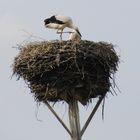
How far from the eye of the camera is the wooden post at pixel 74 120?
9495mm

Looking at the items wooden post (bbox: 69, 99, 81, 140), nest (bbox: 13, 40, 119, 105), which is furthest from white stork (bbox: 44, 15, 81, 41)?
wooden post (bbox: 69, 99, 81, 140)

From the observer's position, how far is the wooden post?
9495mm

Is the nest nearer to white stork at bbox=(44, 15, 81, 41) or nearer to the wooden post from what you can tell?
the wooden post

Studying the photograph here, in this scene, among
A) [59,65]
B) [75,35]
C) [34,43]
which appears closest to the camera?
[59,65]

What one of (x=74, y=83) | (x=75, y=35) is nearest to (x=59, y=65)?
(x=74, y=83)

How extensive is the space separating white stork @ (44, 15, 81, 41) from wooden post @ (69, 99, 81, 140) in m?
2.45

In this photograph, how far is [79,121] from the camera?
9.77 meters

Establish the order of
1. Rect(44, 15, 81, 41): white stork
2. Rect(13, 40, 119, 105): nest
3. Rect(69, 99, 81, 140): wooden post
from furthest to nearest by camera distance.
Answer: Rect(44, 15, 81, 41): white stork < Rect(13, 40, 119, 105): nest < Rect(69, 99, 81, 140): wooden post

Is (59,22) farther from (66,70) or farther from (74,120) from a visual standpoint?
(74,120)

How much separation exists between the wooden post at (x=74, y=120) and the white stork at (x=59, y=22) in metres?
2.45

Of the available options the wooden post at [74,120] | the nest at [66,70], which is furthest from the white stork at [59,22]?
the wooden post at [74,120]

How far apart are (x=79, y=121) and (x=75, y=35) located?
253 centimetres

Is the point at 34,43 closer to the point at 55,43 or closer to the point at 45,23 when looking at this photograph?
the point at 55,43

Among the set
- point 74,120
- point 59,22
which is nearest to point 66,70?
point 74,120
